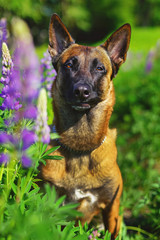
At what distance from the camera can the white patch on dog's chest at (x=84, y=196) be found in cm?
240

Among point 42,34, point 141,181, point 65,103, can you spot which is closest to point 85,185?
point 65,103

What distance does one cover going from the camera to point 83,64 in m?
2.47

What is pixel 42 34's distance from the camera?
2753cm

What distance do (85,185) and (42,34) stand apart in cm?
2722

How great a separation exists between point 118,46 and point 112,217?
173 centimetres

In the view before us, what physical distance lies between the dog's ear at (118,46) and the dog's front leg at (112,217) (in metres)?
1.33

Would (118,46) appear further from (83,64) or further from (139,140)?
(139,140)

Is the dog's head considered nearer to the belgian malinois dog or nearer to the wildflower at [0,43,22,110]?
the belgian malinois dog

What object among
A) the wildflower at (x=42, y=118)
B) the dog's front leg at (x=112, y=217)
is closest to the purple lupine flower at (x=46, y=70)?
the dog's front leg at (x=112, y=217)

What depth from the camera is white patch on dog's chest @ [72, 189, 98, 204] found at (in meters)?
2.40

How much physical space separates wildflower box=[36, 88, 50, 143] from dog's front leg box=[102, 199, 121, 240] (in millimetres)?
1649

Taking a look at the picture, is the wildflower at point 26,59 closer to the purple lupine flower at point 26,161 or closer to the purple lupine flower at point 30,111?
the purple lupine flower at point 30,111

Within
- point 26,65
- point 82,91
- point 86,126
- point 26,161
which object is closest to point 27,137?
point 26,161

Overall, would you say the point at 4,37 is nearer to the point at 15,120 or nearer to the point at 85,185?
the point at 15,120
